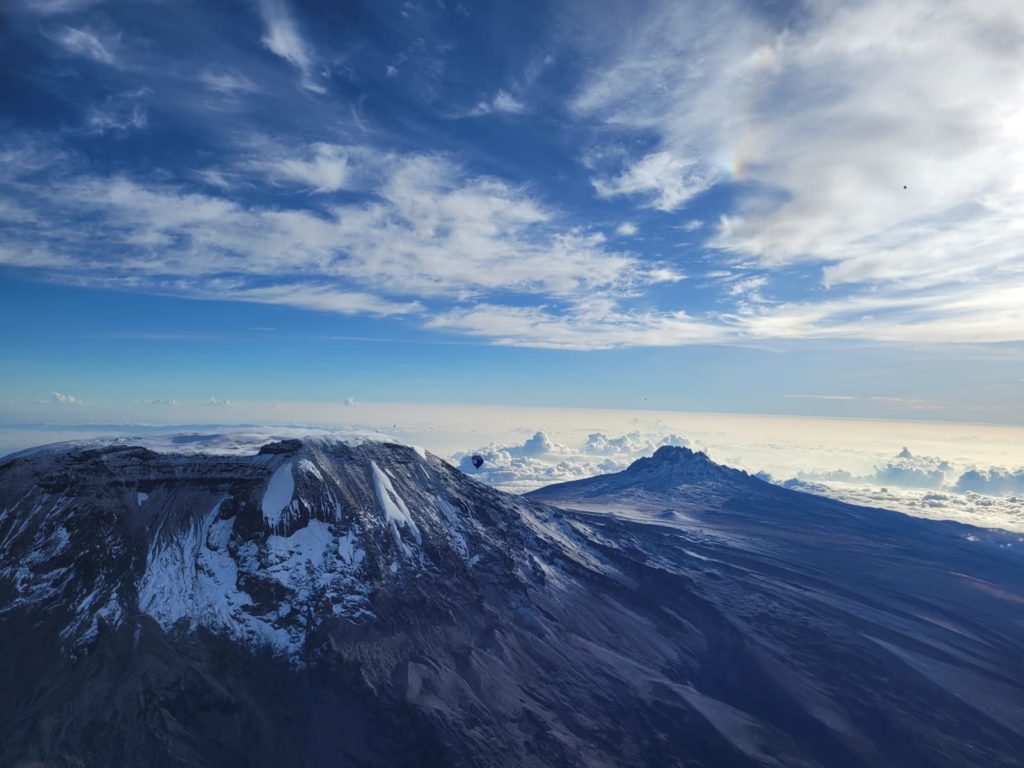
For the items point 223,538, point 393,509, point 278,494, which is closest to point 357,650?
point 223,538

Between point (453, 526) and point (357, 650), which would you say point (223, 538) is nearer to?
point (357, 650)

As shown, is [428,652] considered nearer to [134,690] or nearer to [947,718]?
[134,690]

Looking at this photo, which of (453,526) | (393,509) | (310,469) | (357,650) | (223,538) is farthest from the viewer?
(453,526)

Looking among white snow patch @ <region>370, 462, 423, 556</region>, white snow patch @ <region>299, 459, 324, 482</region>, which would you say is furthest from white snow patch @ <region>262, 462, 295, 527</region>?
white snow patch @ <region>370, 462, 423, 556</region>

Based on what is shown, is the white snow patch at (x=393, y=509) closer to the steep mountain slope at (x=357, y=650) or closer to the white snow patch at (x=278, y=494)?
the steep mountain slope at (x=357, y=650)

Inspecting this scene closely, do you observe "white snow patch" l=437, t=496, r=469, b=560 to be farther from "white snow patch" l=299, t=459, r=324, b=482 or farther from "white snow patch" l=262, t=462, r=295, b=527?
"white snow patch" l=262, t=462, r=295, b=527

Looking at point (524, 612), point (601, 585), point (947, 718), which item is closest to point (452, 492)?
point (524, 612)

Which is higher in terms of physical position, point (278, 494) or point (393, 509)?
point (278, 494)
